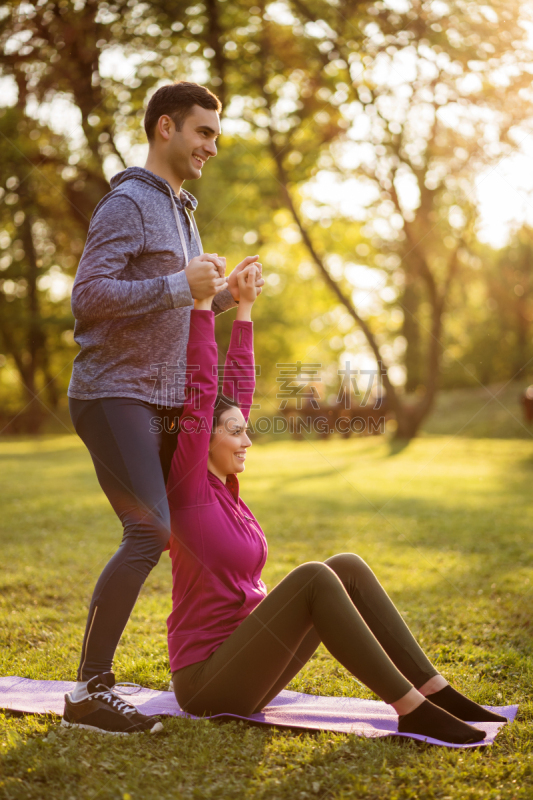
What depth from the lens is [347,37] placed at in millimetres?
11320

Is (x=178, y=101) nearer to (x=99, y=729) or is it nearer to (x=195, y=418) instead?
(x=195, y=418)

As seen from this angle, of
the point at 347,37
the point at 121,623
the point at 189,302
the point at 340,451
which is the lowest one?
the point at 340,451

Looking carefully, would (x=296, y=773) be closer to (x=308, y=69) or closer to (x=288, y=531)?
(x=288, y=531)

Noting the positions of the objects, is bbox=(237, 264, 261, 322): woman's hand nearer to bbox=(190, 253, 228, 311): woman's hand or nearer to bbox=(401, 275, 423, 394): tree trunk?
bbox=(190, 253, 228, 311): woman's hand

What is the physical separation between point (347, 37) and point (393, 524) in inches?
324

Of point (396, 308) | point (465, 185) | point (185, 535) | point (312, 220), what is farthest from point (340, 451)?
point (396, 308)

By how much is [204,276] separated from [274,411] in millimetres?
22750

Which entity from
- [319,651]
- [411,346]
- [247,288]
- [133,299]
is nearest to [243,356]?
[247,288]

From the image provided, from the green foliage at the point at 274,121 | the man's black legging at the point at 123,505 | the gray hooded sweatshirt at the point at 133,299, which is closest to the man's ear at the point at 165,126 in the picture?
the gray hooded sweatshirt at the point at 133,299

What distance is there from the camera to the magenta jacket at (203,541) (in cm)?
245

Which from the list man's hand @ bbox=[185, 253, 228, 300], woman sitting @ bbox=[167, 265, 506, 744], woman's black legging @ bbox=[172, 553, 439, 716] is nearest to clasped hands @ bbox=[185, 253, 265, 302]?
man's hand @ bbox=[185, 253, 228, 300]

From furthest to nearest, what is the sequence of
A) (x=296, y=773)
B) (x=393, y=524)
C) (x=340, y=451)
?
1. (x=340, y=451)
2. (x=393, y=524)
3. (x=296, y=773)

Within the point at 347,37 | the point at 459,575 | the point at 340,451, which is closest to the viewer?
the point at 459,575

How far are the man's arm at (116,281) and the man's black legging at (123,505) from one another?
332 millimetres
